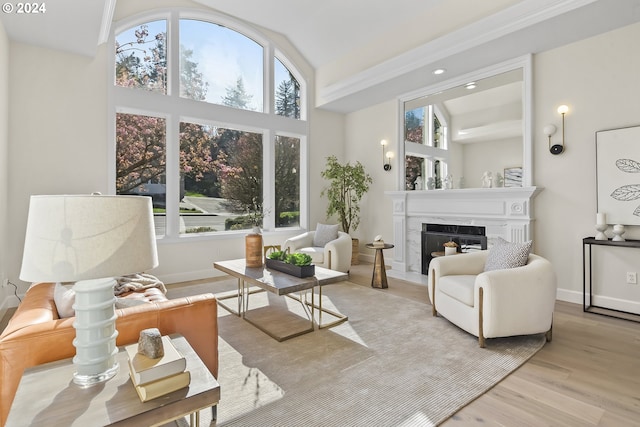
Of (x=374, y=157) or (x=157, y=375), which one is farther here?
(x=374, y=157)

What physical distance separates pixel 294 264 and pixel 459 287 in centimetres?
150

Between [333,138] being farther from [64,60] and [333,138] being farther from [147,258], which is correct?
[147,258]

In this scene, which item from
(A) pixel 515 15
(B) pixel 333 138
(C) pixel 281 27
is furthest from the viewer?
(B) pixel 333 138

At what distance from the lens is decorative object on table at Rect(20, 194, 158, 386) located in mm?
1067

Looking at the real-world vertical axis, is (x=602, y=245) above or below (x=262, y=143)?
below

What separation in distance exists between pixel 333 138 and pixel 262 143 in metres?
1.59

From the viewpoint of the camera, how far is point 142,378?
114 centimetres

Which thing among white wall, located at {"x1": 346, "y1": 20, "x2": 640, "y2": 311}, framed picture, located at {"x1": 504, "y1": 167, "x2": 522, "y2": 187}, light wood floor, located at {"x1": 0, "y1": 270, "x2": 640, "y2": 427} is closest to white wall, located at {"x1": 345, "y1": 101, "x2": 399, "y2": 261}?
framed picture, located at {"x1": 504, "y1": 167, "x2": 522, "y2": 187}

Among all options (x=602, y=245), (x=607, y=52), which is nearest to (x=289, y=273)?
(x=602, y=245)

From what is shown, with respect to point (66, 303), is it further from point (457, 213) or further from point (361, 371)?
point (457, 213)

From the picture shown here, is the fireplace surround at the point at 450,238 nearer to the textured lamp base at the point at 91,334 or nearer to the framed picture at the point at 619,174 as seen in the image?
the framed picture at the point at 619,174

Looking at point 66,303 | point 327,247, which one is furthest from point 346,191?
point 66,303

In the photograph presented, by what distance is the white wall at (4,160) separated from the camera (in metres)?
3.50

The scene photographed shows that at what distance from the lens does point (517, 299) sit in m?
2.64
